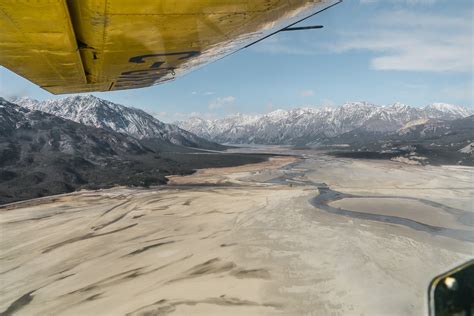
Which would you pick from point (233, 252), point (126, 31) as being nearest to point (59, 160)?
point (233, 252)

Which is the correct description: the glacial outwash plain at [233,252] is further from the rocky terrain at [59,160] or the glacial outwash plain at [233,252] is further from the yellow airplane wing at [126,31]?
the rocky terrain at [59,160]

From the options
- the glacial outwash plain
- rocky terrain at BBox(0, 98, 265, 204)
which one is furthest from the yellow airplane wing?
rocky terrain at BBox(0, 98, 265, 204)

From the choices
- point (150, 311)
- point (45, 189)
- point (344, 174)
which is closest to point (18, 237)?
point (150, 311)

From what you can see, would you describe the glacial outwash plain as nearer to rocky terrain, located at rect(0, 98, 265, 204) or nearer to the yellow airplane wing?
the yellow airplane wing

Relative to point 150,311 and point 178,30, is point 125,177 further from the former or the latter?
point 178,30

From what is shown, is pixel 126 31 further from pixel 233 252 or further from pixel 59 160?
pixel 59 160

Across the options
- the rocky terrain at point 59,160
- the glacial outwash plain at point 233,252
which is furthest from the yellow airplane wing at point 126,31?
the rocky terrain at point 59,160
